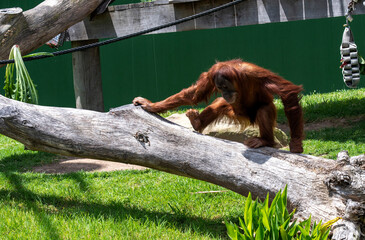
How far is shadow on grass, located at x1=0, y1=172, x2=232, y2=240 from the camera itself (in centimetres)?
342

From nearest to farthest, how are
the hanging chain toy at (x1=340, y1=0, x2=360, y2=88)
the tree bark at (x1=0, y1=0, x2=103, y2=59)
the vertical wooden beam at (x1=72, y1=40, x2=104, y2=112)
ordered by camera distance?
the hanging chain toy at (x1=340, y1=0, x2=360, y2=88), the tree bark at (x1=0, y1=0, x2=103, y2=59), the vertical wooden beam at (x1=72, y1=40, x2=104, y2=112)

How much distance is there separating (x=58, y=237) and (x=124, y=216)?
567 mm

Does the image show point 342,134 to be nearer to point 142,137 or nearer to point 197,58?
point 142,137

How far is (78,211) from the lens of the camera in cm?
378

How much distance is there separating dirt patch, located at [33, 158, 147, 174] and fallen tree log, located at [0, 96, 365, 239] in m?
2.09

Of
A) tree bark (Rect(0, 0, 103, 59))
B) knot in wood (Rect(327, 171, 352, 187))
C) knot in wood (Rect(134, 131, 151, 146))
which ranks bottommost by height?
knot in wood (Rect(327, 171, 352, 187))

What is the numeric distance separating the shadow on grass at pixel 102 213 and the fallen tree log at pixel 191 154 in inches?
15.1

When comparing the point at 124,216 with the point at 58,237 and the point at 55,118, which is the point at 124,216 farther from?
the point at 55,118

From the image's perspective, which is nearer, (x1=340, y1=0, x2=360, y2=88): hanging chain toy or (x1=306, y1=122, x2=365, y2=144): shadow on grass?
(x1=340, y1=0, x2=360, y2=88): hanging chain toy

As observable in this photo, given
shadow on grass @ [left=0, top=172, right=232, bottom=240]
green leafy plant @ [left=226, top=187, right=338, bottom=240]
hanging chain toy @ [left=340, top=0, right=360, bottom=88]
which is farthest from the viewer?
hanging chain toy @ [left=340, top=0, right=360, bottom=88]

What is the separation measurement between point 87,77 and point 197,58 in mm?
2685

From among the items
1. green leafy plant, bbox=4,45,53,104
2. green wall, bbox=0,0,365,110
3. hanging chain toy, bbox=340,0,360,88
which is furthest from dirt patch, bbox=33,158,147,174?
green wall, bbox=0,0,365,110

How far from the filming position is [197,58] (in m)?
8.95

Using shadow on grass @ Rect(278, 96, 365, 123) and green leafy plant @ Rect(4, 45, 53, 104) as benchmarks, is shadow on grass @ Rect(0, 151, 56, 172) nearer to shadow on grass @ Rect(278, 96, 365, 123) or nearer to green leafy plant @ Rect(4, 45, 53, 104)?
green leafy plant @ Rect(4, 45, 53, 104)
